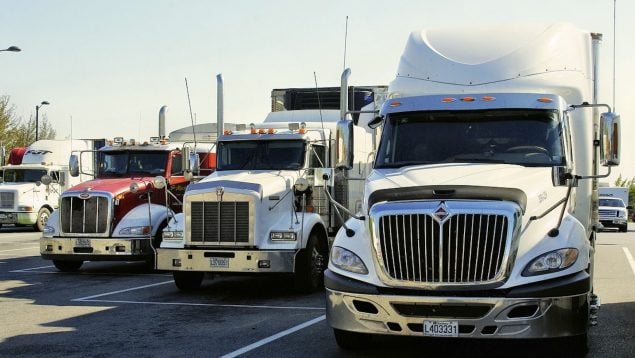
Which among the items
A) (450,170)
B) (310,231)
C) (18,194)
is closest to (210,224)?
(310,231)

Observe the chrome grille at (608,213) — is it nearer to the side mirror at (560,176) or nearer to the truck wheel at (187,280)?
the truck wheel at (187,280)

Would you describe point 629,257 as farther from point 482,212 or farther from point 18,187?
point 18,187

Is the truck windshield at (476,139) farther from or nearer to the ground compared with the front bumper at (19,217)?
farther from the ground

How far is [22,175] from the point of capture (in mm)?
30875

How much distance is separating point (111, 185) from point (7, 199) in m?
15.8

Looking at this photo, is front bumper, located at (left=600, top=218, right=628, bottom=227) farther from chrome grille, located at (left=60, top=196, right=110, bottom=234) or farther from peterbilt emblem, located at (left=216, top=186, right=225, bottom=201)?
peterbilt emblem, located at (left=216, top=186, right=225, bottom=201)

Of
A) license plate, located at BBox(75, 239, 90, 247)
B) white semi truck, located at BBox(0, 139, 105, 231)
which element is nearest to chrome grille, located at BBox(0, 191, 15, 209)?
white semi truck, located at BBox(0, 139, 105, 231)

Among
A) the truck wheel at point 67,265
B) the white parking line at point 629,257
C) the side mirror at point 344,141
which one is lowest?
the white parking line at point 629,257

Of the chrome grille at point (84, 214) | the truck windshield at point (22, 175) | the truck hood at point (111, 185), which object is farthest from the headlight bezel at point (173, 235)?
the truck windshield at point (22, 175)

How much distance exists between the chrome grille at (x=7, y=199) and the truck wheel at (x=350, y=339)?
2452 cm

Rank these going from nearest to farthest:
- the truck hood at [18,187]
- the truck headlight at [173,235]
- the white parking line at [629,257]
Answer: the truck headlight at [173,235] < the white parking line at [629,257] < the truck hood at [18,187]

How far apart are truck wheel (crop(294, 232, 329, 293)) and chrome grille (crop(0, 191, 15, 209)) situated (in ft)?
64.4

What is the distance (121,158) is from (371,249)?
11.0 m

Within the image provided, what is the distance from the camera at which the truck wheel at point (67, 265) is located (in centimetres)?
1727
